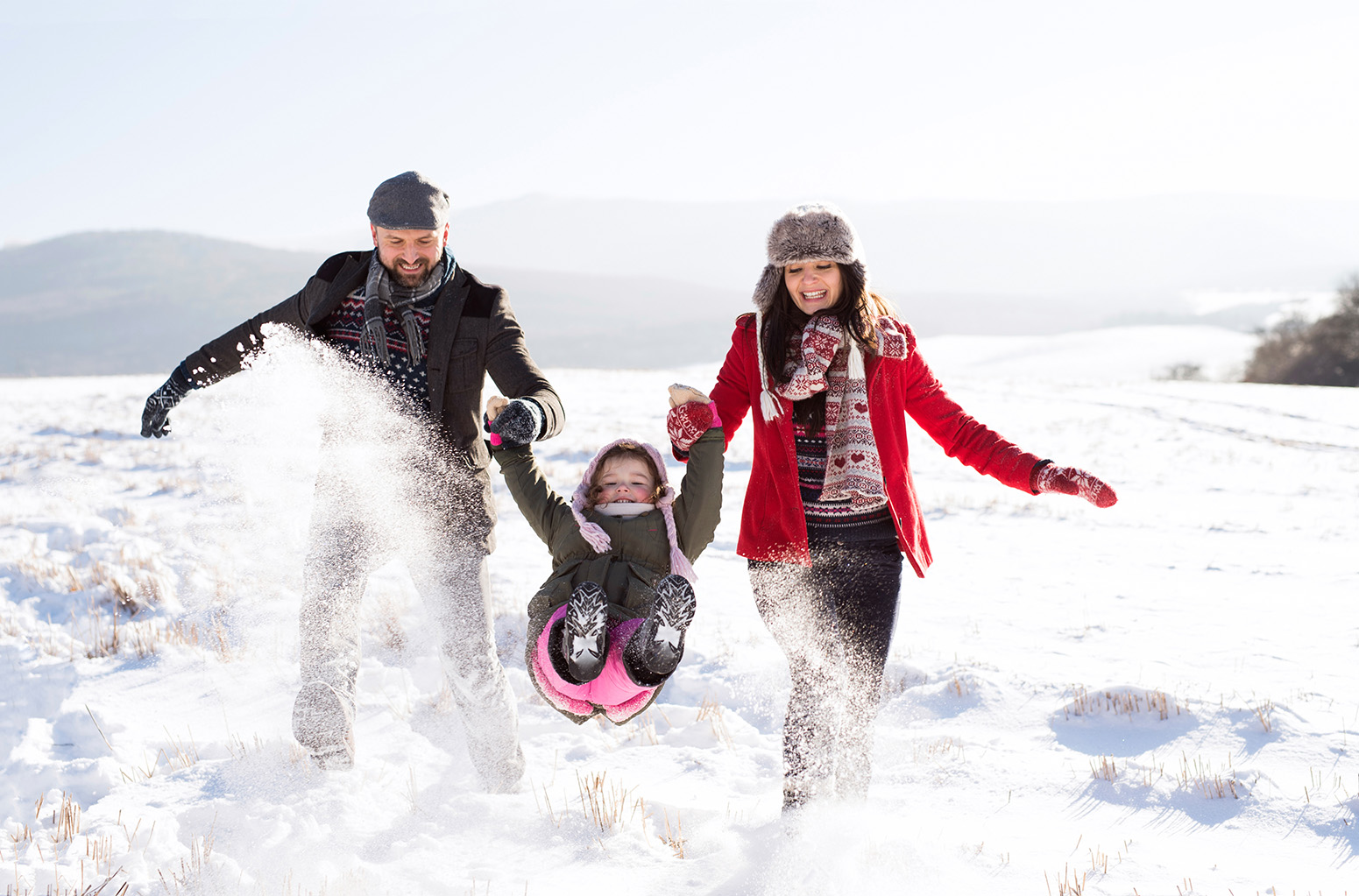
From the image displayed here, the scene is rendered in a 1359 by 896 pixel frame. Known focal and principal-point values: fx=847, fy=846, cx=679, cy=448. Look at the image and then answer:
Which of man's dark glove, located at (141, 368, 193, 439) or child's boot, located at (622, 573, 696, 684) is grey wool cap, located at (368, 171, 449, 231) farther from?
child's boot, located at (622, 573, 696, 684)

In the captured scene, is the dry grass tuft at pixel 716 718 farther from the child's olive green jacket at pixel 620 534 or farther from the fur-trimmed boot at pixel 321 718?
the fur-trimmed boot at pixel 321 718

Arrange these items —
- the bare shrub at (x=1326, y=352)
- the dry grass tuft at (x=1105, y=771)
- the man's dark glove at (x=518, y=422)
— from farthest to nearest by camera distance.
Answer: the bare shrub at (x=1326, y=352)
the dry grass tuft at (x=1105, y=771)
the man's dark glove at (x=518, y=422)

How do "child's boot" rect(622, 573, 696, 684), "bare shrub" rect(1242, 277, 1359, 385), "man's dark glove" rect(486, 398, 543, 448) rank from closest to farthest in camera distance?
"child's boot" rect(622, 573, 696, 684) < "man's dark glove" rect(486, 398, 543, 448) < "bare shrub" rect(1242, 277, 1359, 385)

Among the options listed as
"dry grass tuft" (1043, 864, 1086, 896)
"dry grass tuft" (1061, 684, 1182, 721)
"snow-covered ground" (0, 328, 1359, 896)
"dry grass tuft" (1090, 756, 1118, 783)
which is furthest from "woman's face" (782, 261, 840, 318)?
"dry grass tuft" (1061, 684, 1182, 721)

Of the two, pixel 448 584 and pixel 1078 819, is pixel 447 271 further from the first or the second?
pixel 1078 819

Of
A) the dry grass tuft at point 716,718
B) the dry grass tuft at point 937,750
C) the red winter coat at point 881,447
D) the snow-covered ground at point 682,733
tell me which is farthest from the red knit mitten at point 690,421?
the dry grass tuft at point 937,750

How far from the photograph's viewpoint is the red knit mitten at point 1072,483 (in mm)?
2590

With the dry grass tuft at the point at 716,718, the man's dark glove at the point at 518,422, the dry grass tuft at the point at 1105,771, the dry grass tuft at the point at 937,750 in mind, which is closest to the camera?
the man's dark glove at the point at 518,422

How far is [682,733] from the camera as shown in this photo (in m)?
3.89

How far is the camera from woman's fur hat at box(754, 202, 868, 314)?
110 inches

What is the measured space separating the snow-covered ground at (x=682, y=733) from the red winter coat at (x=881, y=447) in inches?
37.1

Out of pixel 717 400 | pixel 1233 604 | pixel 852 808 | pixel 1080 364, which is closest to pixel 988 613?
pixel 1233 604

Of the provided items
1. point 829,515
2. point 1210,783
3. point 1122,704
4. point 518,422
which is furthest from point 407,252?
point 1122,704

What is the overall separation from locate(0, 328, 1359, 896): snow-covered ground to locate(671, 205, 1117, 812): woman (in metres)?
Result: 0.34
